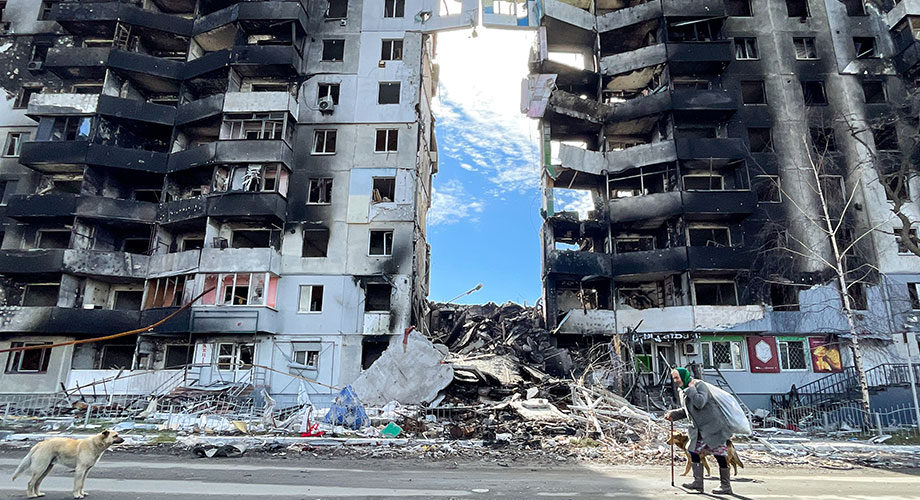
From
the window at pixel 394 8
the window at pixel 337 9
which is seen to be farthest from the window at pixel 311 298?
the window at pixel 394 8

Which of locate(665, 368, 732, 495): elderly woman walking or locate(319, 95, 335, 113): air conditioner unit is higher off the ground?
locate(319, 95, 335, 113): air conditioner unit

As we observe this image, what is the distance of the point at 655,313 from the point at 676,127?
41.2ft

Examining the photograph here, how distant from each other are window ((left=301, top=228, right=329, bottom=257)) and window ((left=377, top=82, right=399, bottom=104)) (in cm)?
897

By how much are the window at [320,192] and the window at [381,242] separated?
3507mm

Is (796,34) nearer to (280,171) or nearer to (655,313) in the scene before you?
(655,313)

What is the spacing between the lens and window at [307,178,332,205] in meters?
29.0

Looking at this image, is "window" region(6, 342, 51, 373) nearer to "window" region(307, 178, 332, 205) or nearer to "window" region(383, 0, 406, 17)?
"window" region(307, 178, 332, 205)

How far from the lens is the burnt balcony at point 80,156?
28344 millimetres

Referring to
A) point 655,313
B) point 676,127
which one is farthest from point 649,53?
point 655,313

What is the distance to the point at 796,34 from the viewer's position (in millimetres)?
32281

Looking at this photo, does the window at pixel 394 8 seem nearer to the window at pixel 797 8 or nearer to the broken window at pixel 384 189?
the broken window at pixel 384 189

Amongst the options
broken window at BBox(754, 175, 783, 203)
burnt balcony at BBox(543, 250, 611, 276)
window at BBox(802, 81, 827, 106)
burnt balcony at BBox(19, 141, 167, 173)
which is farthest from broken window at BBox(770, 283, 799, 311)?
burnt balcony at BBox(19, 141, 167, 173)

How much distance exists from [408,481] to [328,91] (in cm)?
2717

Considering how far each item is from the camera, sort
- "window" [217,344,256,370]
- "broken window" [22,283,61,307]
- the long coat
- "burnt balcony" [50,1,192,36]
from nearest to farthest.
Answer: the long coat
"window" [217,344,256,370]
"broken window" [22,283,61,307]
"burnt balcony" [50,1,192,36]
